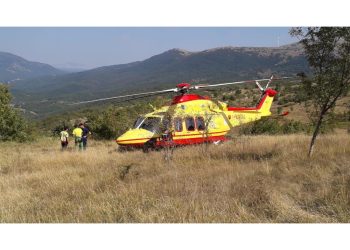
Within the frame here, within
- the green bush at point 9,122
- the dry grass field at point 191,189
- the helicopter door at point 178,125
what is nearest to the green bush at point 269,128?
the helicopter door at point 178,125

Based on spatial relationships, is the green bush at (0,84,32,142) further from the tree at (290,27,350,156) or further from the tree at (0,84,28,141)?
the tree at (290,27,350,156)

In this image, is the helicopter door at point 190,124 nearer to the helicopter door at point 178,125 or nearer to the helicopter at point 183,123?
the helicopter at point 183,123

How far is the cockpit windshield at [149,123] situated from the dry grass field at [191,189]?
233 cm

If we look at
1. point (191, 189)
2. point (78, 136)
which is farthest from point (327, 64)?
point (78, 136)

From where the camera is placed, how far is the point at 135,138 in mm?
15438

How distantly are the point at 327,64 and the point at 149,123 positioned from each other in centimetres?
741

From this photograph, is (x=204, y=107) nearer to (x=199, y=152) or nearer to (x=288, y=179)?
(x=199, y=152)

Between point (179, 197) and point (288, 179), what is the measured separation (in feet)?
10.0

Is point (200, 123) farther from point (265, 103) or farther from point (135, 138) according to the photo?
point (265, 103)

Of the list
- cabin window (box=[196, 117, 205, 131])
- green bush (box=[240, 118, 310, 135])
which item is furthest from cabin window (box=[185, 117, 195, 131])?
green bush (box=[240, 118, 310, 135])

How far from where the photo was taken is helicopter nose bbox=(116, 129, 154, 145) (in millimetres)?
15422

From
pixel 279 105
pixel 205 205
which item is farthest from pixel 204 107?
pixel 279 105

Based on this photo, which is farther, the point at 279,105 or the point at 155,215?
the point at 279,105

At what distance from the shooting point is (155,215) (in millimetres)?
6410
